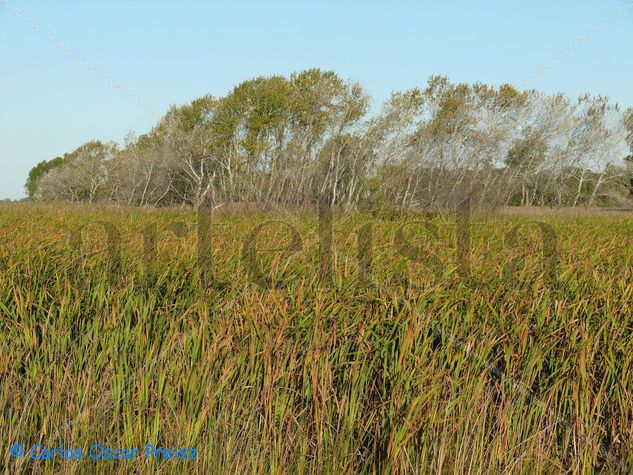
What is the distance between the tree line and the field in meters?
10.6

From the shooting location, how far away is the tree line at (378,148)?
22578 mm

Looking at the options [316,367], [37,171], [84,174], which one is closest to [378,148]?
[316,367]

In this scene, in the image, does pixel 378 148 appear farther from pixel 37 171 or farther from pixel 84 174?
pixel 37 171

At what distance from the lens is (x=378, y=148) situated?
29.6 meters

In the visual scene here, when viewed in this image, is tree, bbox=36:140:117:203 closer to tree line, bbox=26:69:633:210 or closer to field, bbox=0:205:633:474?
tree line, bbox=26:69:633:210

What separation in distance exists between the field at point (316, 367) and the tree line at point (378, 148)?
10569 millimetres

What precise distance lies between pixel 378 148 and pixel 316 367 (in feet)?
88.2

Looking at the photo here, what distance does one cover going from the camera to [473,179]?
72.1 feet

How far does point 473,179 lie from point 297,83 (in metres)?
13.2

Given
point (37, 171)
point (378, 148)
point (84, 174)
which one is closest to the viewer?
point (378, 148)

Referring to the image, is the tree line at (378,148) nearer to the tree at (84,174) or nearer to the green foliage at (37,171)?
the tree at (84,174)

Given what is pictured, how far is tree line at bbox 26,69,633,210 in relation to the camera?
22.6 m

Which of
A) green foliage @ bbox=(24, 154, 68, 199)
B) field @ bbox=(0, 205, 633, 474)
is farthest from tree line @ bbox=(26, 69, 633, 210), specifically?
green foliage @ bbox=(24, 154, 68, 199)

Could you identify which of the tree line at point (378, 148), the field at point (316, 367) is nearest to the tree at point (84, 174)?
the tree line at point (378, 148)
